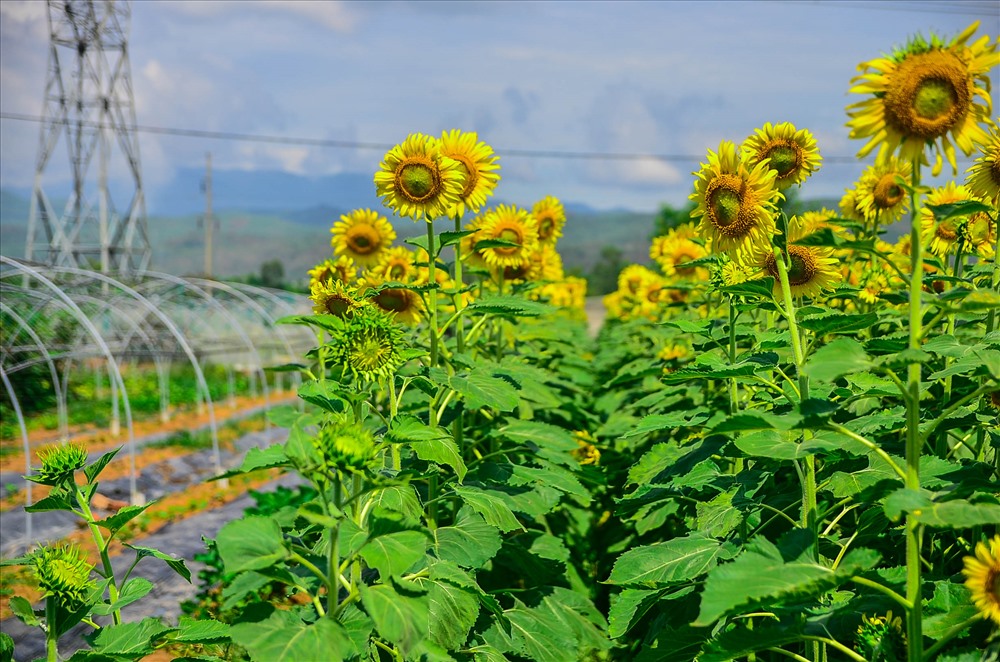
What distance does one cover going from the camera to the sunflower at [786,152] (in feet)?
8.14

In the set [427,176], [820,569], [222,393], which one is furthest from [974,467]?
[222,393]

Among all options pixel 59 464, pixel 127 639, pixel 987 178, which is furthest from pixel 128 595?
pixel 987 178

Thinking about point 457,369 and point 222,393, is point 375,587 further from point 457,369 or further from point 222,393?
point 222,393

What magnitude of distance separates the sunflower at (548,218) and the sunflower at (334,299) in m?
2.69

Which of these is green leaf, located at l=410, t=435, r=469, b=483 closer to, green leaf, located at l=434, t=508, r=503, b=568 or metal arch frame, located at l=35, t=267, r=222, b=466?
green leaf, located at l=434, t=508, r=503, b=568

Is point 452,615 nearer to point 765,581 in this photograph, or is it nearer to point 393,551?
point 393,551

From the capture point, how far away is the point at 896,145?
1.74 meters

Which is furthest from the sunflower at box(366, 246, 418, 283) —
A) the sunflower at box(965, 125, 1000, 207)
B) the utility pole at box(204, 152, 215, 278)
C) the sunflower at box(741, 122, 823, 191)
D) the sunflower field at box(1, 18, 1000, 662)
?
the utility pole at box(204, 152, 215, 278)

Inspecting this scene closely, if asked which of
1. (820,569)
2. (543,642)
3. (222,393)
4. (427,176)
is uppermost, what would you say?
(427,176)

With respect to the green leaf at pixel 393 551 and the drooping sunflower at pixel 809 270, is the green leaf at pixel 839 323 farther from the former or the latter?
the green leaf at pixel 393 551

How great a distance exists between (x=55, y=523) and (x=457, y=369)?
6.94 metres

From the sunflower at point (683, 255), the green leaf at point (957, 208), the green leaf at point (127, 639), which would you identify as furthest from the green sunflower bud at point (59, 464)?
the sunflower at point (683, 255)

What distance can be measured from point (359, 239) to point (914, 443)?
2.75 m

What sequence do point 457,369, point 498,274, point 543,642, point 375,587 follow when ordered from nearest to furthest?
point 375,587
point 543,642
point 457,369
point 498,274
